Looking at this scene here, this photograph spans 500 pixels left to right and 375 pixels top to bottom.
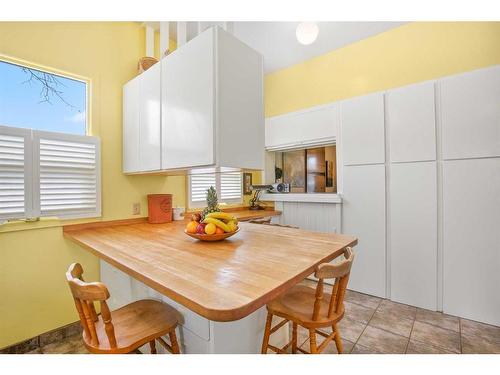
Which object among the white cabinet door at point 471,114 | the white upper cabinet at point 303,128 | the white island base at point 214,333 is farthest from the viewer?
the white upper cabinet at point 303,128

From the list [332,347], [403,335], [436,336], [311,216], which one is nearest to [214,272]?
[332,347]

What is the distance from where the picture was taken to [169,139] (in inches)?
71.2

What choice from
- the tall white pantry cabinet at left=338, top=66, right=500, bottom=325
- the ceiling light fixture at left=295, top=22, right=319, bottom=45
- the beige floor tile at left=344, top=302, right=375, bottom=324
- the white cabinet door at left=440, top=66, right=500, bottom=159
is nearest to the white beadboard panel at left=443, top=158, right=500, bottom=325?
the tall white pantry cabinet at left=338, top=66, right=500, bottom=325

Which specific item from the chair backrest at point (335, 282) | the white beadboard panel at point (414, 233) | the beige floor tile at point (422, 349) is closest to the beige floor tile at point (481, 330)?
the white beadboard panel at point (414, 233)

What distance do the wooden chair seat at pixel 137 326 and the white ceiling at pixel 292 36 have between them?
2.48 metres

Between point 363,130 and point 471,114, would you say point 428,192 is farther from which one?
point 363,130

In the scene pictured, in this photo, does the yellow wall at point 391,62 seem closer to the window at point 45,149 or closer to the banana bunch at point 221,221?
the banana bunch at point 221,221

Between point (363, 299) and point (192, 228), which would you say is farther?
point (363, 299)

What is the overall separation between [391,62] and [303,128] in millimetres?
1158

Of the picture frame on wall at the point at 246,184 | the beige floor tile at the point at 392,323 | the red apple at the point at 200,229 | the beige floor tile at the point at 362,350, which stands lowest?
the beige floor tile at the point at 362,350

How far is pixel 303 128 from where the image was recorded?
3.14 meters

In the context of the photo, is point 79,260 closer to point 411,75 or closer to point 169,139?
point 169,139

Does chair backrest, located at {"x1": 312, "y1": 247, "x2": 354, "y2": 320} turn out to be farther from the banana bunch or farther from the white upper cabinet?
the white upper cabinet

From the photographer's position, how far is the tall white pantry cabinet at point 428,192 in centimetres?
203
